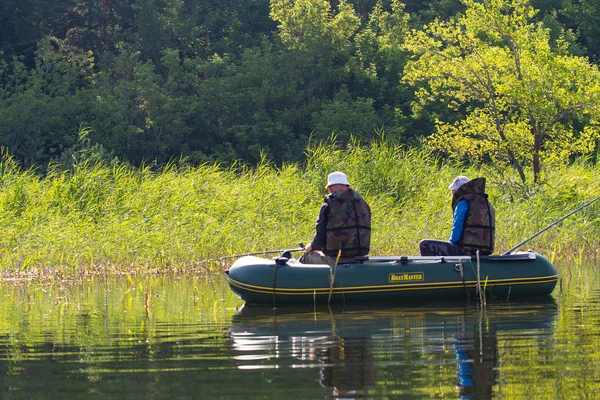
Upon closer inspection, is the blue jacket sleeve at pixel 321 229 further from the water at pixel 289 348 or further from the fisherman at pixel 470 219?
the fisherman at pixel 470 219

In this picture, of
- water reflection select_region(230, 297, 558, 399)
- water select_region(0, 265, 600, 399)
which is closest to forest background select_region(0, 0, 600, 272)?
water select_region(0, 265, 600, 399)

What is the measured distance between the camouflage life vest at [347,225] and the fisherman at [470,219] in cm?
81

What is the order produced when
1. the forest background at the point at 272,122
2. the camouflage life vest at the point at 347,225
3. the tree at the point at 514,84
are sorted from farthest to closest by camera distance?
the tree at the point at 514,84, the forest background at the point at 272,122, the camouflage life vest at the point at 347,225

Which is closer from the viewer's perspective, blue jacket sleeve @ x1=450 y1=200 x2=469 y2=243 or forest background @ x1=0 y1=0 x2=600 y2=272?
blue jacket sleeve @ x1=450 y1=200 x2=469 y2=243

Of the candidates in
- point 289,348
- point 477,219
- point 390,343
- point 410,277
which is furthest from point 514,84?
point 289,348

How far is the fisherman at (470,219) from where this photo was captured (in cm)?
994

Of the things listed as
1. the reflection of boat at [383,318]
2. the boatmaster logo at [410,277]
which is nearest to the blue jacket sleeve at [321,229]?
the reflection of boat at [383,318]

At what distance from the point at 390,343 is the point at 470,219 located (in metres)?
2.84

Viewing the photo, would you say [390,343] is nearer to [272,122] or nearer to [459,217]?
[459,217]

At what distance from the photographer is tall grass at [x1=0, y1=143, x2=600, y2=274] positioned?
13.5 metres

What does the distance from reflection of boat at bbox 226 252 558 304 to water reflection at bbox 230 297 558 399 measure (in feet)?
0.54

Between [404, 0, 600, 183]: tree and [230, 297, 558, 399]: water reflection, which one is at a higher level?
[404, 0, 600, 183]: tree

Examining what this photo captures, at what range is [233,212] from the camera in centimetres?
1596

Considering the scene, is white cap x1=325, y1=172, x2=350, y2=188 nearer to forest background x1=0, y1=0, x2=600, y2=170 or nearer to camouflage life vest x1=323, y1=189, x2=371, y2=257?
camouflage life vest x1=323, y1=189, x2=371, y2=257
